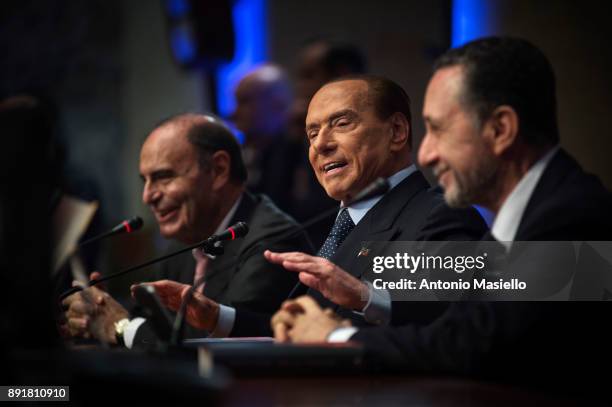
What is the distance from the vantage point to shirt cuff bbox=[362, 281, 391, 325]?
2.29m

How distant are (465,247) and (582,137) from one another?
68.5 inches

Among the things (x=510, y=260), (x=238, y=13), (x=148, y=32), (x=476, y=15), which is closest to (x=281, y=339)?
(x=510, y=260)

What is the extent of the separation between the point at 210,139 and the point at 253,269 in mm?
668

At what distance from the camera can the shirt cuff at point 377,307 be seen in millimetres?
2287

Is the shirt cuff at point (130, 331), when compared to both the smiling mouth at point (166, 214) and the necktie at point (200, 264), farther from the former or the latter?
the smiling mouth at point (166, 214)

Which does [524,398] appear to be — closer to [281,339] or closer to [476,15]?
[281,339]

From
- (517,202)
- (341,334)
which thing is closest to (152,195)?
(341,334)

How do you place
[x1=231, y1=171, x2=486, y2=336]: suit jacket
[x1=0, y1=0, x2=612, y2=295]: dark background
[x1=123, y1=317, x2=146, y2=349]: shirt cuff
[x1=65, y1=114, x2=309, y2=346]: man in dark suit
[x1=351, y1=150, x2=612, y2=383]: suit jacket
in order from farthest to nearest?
[x1=0, y1=0, x2=612, y2=295]: dark background → [x1=65, y1=114, x2=309, y2=346]: man in dark suit → [x1=123, y1=317, x2=146, y2=349]: shirt cuff → [x1=231, y1=171, x2=486, y2=336]: suit jacket → [x1=351, y1=150, x2=612, y2=383]: suit jacket

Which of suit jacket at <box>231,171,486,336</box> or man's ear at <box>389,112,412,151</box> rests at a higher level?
man's ear at <box>389,112,412,151</box>

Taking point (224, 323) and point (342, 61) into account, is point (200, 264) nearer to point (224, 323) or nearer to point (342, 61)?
point (224, 323)

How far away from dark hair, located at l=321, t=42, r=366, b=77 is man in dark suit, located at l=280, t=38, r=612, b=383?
73.9 inches

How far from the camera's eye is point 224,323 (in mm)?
2811

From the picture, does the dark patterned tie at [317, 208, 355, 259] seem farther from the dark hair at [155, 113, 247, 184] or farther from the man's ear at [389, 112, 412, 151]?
the dark hair at [155, 113, 247, 184]

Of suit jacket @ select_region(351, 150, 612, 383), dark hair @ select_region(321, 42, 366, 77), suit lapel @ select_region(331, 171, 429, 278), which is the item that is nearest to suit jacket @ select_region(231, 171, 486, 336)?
suit lapel @ select_region(331, 171, 429, 278)
